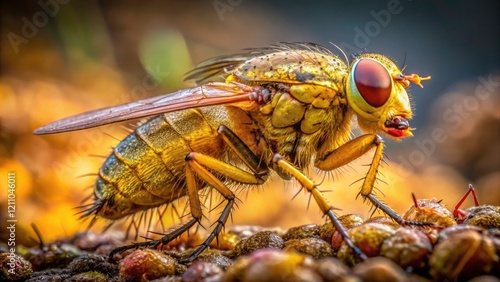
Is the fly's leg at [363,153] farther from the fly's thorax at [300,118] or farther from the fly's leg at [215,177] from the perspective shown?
the fly's leg at [215,177]

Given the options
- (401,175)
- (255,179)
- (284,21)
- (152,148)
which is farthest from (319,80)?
(284,21)

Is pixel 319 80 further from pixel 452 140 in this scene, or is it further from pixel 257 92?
pixel 452 140

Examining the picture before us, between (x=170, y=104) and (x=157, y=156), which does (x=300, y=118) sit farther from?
(x=157, y=156)

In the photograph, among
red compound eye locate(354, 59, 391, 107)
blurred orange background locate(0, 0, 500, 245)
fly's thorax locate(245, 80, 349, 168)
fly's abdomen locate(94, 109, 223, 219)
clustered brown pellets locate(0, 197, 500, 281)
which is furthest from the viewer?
blurred orange background locate(0, 0, 500, 245)

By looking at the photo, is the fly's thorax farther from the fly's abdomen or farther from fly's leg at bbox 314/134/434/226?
the fly's abdomen

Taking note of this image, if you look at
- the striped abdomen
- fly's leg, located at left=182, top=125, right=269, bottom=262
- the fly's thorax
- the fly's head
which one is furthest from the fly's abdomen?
the fly's head

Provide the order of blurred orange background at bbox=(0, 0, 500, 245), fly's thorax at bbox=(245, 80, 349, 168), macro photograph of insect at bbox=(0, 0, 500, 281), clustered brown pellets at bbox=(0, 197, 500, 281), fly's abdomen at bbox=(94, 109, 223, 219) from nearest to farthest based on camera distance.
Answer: clustered brown pellets at bbox=(0, 197, 500, 281) < macro photograph of insect at bbox=(0, 0, 500, 281) < fly's thorax at bbox=(245, 80, 349, 168) < fly's abdomen at bbox=(94, 109, 223, 219) < blurred orange background at bbox=(0, 0, 500, 245)

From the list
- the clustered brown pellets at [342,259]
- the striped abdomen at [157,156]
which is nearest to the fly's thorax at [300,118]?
the striped abdomen at [157,156]
